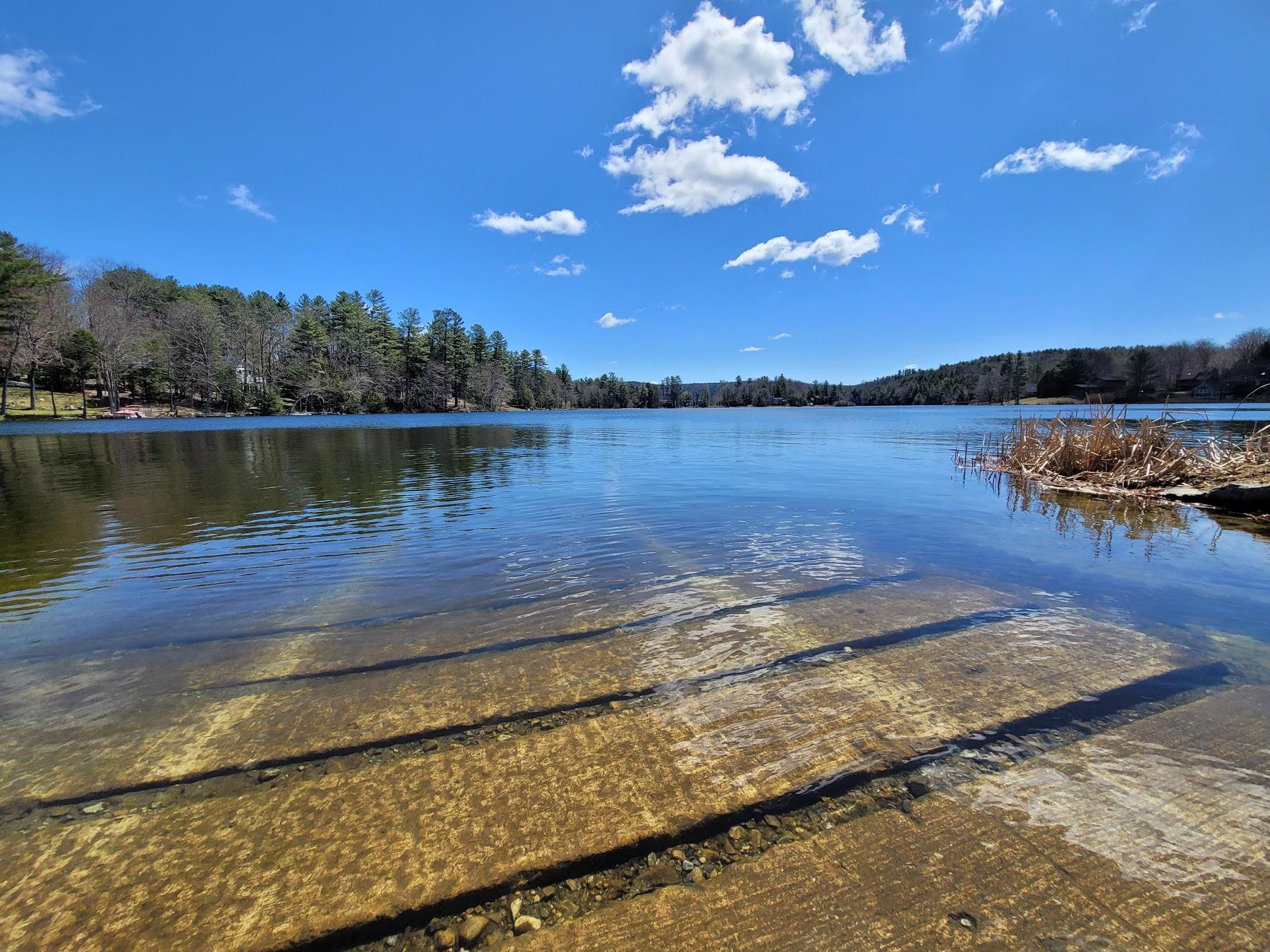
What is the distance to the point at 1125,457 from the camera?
14.1 m

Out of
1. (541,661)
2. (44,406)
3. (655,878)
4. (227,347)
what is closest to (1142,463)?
(541,661)

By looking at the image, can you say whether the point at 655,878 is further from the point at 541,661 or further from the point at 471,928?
the point at 541,661

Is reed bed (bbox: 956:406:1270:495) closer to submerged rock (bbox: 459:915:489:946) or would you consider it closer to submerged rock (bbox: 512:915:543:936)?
submerged rock (bbox: 512:915:543:936)

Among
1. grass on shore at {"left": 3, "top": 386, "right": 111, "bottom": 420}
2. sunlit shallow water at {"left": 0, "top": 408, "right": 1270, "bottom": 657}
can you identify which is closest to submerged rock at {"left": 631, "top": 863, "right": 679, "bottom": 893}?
sunlit shallow water at {"left": 0, "top": 408, "right": 1270, "bottom": 657}

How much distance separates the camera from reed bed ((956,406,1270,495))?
484 inches

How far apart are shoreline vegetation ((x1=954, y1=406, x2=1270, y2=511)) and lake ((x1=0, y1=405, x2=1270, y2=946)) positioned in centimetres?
204

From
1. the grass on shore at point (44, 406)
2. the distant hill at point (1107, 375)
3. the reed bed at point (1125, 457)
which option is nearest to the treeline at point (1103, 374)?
the distant hill at point (1107, 375)

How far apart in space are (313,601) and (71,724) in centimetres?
234

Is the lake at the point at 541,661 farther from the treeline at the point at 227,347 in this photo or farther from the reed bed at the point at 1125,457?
the treeline at the point at 227,347

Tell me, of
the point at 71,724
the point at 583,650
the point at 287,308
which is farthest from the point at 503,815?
the point at 287,308

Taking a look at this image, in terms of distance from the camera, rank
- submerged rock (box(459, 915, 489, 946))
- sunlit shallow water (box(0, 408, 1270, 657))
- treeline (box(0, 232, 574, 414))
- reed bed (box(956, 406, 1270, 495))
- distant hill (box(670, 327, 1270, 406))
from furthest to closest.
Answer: distant hill (box(670, 327, 1270, 406)), treeline (box(0, 232, 574, 414)), reed bed (box(956, 406, 1270, 495)), sunlit shallow water (box(0, 408, 1270, 657)), submerged rock (box(459, 915, 489, 946))

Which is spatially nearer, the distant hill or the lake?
the lake

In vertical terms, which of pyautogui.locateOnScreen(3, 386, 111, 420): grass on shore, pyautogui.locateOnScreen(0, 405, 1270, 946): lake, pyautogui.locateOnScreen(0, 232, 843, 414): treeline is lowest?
pyautogui.locateOnScreen(0, 405, 1270, 946): lake

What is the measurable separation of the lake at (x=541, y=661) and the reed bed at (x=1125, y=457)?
316 centimetres
